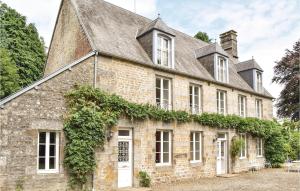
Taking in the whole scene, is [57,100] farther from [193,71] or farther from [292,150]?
[292,150]

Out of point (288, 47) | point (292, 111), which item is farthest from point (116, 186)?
point (288, 47)

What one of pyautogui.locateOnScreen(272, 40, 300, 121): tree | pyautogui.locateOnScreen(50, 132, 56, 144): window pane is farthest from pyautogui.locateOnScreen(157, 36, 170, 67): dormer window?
pyautogui.locateOnScreen(272, 40, 300, 121): tree

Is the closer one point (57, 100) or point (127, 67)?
point (57, 100)

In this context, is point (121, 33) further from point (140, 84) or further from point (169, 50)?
point (140, 84)

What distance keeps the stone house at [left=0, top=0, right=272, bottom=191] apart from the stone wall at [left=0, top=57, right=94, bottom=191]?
3 centimetres

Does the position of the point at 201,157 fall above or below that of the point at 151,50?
below

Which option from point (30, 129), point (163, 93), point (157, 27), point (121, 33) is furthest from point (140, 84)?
point (30, 129)

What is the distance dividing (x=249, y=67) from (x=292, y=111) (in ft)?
29.7

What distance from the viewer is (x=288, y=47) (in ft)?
98.8

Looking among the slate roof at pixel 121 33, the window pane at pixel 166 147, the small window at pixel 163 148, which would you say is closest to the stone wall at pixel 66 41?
the slate roof at pixel 121 33

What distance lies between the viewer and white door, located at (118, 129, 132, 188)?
1291 cm

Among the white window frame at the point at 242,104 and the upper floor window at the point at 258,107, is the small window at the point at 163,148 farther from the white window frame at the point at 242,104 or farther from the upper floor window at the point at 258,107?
the upper floor window at the point at 258,107

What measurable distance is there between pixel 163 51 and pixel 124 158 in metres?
5.81

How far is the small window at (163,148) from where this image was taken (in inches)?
576
